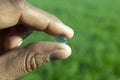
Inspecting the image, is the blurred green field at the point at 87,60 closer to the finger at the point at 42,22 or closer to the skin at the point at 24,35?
the skin at the point at 24,35

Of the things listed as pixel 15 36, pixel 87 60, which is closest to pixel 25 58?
pixel 15 36

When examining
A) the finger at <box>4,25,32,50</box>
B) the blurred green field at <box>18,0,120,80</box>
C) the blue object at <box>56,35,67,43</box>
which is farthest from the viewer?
the blurred green field at <box>18,0,120,80</box>

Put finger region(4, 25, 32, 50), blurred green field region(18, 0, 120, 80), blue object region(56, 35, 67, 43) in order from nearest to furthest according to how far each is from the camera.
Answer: blue object region(56, 35, 67, 43)
finger region(4, 25, 32, 50)
blurred green field region(18, 0, 120, 80)

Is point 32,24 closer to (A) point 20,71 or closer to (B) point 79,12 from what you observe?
(A) point 20,71

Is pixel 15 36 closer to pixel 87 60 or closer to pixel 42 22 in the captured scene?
pixel 42 22

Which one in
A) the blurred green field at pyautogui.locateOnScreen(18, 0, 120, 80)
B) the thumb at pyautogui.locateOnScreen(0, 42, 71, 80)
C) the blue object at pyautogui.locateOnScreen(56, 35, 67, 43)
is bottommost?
the blurred green field at pyautogui.locateOnScreen(18, 0, 120, 80)

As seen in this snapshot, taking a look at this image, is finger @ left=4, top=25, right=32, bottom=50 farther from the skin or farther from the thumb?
the thumb

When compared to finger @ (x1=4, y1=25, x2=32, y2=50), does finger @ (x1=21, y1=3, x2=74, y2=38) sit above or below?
above

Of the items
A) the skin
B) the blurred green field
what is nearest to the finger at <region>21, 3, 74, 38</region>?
the skin
